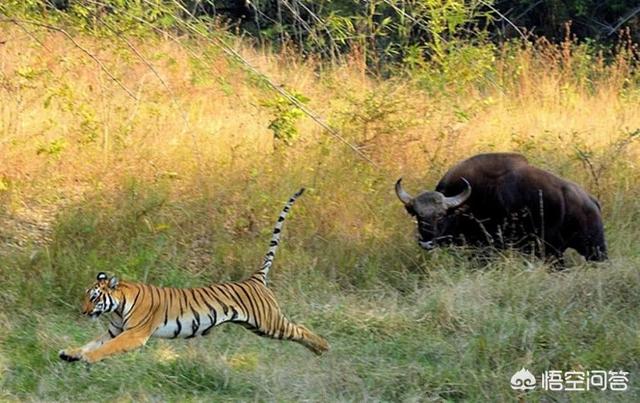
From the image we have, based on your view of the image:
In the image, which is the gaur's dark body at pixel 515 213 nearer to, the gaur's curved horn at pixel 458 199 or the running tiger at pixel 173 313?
the gaur's curved horn at pixel 458 199

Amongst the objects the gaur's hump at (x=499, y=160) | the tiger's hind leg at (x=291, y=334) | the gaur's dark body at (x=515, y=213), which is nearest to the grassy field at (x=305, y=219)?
the tiger's hind leg at (x=291, y=334)

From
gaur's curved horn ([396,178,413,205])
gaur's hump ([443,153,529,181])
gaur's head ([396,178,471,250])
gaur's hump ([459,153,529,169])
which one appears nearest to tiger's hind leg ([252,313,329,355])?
gaur's head ([396,178,471,250])

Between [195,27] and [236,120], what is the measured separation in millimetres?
3891

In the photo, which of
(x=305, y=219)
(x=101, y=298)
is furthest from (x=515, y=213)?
(x=101, y=298)

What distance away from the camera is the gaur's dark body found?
9930 mm

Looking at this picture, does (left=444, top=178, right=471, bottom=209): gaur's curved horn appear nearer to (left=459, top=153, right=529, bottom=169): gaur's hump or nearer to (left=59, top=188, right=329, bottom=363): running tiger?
(left=459, top=153, right=529, bottom=169): gaur's hump

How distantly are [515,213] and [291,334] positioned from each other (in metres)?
3.30

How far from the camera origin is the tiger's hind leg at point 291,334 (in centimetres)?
741

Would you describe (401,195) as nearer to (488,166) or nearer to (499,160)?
(488,166)

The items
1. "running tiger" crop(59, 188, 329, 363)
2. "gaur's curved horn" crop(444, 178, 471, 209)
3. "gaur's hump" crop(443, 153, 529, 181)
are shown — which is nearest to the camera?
"running tiger" crop(59, 188, 329, 363)

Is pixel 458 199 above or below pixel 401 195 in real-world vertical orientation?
above

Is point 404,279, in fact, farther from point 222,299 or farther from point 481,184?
point 222,299

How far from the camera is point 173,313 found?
721 cm

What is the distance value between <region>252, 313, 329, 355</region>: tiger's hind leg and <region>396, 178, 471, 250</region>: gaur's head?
7.97 feet
